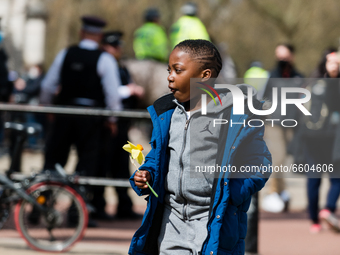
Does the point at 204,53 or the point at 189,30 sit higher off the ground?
the point at 189,30

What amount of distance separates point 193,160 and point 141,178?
0.28m

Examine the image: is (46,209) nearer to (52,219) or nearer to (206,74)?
(52,219)

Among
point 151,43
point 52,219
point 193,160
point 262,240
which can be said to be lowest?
point 262,240

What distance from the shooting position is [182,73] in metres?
3.19

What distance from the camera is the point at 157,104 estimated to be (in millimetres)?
3371

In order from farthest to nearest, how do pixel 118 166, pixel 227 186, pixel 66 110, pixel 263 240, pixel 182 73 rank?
1. pixel 118 166
2. pixel 263 240
3. pixel 66 110
4. pixel 182 73
5. pixel 227 186

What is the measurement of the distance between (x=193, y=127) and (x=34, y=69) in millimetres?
14630

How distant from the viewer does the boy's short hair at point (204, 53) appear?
126 inches

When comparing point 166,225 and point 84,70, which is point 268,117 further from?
point 84,70

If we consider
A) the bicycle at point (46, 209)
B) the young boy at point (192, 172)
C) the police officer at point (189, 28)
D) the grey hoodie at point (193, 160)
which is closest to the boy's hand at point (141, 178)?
the young boy at point (192, 172)

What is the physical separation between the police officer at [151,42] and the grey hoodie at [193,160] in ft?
18.4

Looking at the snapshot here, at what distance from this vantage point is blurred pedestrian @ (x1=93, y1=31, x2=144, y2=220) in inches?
301

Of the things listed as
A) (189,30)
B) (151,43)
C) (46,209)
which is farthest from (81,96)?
(189,30)

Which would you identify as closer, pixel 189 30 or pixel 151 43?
pixel 189 30
